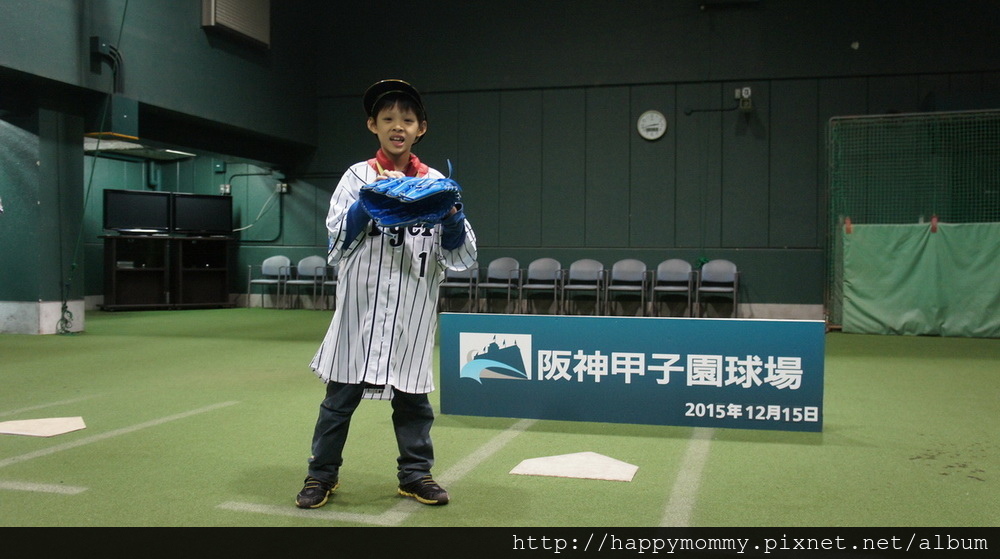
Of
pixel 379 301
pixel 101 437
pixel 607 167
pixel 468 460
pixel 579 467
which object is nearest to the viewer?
pixel 379 301

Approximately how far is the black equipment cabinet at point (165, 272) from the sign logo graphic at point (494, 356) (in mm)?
10806

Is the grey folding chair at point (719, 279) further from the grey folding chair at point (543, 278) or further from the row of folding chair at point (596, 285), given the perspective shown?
Answer: the grey folding chair at point (543, 278)

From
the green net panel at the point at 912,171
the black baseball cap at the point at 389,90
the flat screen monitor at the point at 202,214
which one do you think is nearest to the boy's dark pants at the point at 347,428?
the black baseball cap at the point at 389,90

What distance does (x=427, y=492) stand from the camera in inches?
116

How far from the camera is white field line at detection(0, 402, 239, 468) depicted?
3.63 meters

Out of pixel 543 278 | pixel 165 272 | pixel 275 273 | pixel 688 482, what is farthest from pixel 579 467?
pixel 165 272

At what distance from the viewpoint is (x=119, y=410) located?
15.9 ft

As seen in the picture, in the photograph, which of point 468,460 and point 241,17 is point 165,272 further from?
point 468,460

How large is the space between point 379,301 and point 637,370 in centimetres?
208

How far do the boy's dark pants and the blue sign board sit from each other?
1.63m

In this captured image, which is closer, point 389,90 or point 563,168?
point 389,90

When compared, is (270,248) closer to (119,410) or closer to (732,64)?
(732,64)

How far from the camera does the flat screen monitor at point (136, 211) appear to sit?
13508 mm

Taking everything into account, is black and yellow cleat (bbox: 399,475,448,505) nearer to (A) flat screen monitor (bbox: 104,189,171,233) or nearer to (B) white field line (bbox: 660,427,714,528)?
(B) white field line (bbox: 660,427,714,528)
